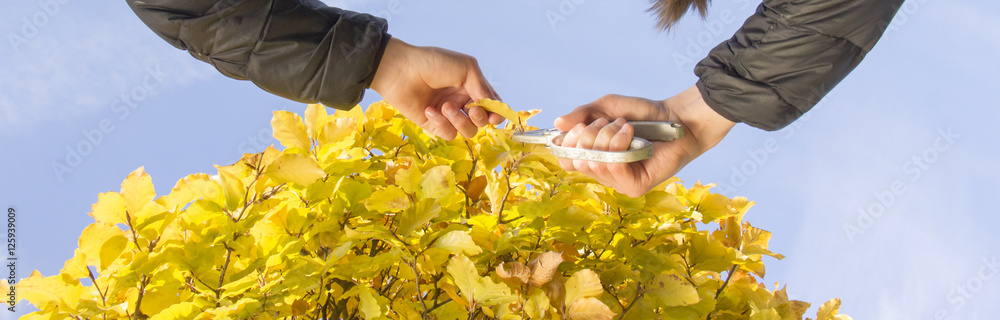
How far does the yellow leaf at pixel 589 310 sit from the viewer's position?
78 centimetres

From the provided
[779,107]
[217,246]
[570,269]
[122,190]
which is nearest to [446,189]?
[570,269]

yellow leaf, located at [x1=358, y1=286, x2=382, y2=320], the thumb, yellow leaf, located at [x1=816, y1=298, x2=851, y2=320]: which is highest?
the thumb

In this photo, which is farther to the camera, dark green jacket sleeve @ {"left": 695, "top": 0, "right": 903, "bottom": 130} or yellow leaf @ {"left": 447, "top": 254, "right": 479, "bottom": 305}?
dark green jacket sleeve @ {"left": 695, "top": 0, "right": 903, "bottom": 130}

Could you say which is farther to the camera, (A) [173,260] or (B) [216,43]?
(B) [216,43]

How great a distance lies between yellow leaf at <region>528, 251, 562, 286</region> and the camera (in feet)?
2.57

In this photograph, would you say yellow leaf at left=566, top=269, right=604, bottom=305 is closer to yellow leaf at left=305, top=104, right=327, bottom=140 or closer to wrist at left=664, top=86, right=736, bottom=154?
yellow leaf at left=305, top=104, right=327, bottom=140

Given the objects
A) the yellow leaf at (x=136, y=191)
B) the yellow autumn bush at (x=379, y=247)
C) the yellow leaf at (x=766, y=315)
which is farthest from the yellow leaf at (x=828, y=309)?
the yellow leaf at (x=136, y=191)

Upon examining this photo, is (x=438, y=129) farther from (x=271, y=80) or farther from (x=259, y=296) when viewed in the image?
(x=259, y=296)

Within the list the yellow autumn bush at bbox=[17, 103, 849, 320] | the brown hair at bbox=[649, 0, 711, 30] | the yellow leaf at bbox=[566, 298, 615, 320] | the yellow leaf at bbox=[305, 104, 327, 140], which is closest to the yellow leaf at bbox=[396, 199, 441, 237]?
the yellow autumn bush at bbox=[17, 103, 849, 320]

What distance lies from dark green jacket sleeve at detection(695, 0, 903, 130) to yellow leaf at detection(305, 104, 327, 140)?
77 centimetres

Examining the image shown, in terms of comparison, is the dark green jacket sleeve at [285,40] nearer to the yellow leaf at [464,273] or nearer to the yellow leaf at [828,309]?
the yellow leaf at [464,273]

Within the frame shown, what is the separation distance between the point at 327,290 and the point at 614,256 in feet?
1.51

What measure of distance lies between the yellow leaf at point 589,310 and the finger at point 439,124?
0.51 meters

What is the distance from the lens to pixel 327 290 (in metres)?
0.95
